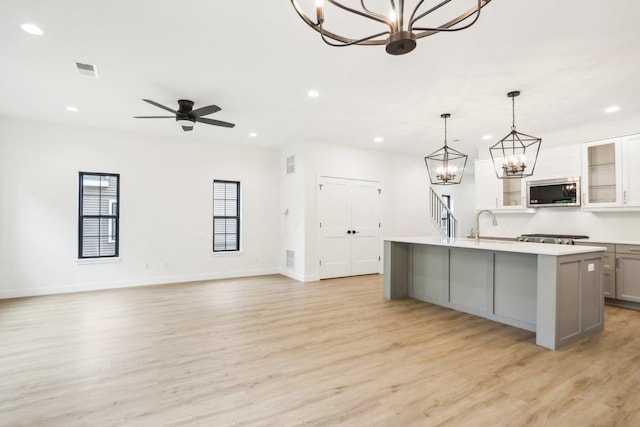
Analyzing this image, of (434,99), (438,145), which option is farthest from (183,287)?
(438,145)

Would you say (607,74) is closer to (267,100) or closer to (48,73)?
(267,100)

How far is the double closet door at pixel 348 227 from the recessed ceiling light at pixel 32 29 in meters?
4.76

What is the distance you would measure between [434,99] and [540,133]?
3.03 metres

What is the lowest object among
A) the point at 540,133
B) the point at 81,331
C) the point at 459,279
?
the point at 81,331

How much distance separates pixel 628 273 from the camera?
470cm

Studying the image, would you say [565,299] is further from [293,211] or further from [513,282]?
[293,211]

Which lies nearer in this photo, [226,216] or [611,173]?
[611,173]

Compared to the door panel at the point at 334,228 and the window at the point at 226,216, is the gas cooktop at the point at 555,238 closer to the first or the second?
the door panel at the point at 334,228

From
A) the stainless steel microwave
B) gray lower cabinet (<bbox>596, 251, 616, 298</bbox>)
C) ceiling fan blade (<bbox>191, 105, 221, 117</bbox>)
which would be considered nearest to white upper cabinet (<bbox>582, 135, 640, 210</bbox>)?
the stainless steel microwave

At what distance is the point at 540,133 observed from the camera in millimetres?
5965

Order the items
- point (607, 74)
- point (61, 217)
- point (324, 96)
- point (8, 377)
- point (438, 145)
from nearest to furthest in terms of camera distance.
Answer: point (8, 377) < point (607, 74) < point (324, 96) < point (61, 217) < point (438, 145)

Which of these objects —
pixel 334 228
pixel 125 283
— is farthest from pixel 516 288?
pixel 125 283

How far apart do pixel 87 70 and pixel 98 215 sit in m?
3.30

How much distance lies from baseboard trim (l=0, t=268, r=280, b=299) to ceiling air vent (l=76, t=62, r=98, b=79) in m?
3.89
